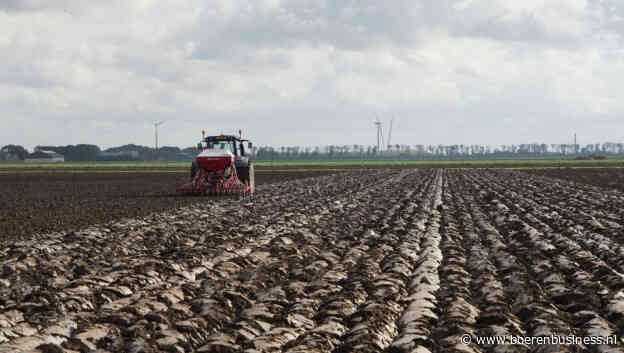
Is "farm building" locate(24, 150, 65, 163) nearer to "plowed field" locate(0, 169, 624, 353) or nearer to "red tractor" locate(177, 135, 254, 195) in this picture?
"red tractor" locate(177, 135, 254, 195)

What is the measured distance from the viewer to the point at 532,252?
9875 millimetres

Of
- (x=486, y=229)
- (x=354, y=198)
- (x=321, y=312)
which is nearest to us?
(x=321, y=312)

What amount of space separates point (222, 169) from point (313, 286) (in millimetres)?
16950

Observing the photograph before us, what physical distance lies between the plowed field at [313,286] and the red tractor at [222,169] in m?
9.55

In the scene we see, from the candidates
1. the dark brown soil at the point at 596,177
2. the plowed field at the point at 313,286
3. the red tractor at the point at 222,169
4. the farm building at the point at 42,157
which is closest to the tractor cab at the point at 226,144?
the red tractor at the point at 222,169

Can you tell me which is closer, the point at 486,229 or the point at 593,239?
the point at 593,239

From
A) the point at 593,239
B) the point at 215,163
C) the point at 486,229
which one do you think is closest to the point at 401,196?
the point at 215,163

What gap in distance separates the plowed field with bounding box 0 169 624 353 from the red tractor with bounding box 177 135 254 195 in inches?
376

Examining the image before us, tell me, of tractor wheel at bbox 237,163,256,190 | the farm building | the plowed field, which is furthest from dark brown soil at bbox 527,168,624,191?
the farm building

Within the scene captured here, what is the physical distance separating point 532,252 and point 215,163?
15886 millimetres

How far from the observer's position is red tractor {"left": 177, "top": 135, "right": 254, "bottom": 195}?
23734 mm

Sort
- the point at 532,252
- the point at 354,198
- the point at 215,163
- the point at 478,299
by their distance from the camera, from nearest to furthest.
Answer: the point at 478,299
the point at 532,252
the point at 354,198
the point at 215,163

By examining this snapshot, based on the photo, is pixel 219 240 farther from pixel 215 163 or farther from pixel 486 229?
pixel 215 163

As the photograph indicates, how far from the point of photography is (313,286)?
24.8 ft
